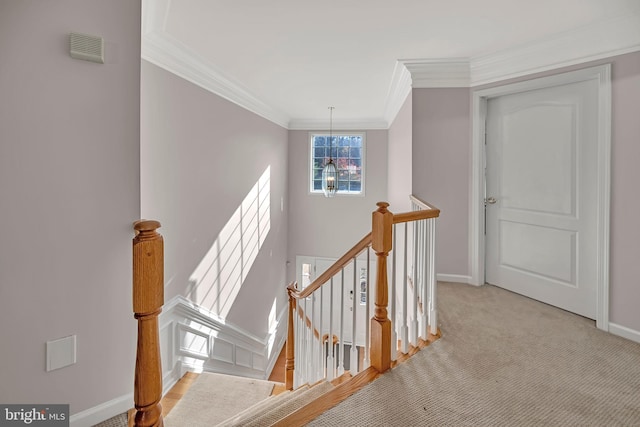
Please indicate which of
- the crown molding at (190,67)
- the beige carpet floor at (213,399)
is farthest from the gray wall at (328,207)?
the beige carpet floor at (213,399)

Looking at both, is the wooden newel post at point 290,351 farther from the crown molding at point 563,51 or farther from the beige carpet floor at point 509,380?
the crown molding at point 563,51

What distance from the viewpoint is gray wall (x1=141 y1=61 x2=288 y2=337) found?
267cm

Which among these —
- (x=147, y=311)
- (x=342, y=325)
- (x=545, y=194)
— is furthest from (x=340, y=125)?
(x=147, y=311)

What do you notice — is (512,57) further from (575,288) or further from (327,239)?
(327,239)

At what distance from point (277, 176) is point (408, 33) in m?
3.71

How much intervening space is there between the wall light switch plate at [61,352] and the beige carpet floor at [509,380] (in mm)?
1276

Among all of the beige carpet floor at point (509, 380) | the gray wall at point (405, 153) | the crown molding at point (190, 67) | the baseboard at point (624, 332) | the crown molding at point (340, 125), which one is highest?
the crown molding at point (340, 125)

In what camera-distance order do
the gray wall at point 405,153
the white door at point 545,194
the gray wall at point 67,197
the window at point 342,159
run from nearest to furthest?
the gray wall at point 67,197, the white door at point 545,194, the gray wall at point 405,153, the window at point 342,159

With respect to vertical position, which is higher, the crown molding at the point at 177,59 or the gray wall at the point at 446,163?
the crown molding at the point at 177,59

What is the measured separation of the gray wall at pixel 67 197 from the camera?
1.53 metres

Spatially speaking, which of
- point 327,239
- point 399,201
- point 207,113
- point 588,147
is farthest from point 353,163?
point 588,147

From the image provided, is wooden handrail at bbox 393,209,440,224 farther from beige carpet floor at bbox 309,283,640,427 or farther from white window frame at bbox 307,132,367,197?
white window frame at bbox 307,132,367,197

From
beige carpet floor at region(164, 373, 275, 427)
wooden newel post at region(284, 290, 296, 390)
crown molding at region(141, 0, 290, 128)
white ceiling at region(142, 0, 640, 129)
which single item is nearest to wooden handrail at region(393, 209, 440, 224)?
white ceiling at region(142, 0, 640, 129)

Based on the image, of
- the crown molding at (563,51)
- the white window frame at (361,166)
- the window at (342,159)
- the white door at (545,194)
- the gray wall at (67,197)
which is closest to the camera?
the gray wall at (67,197)
